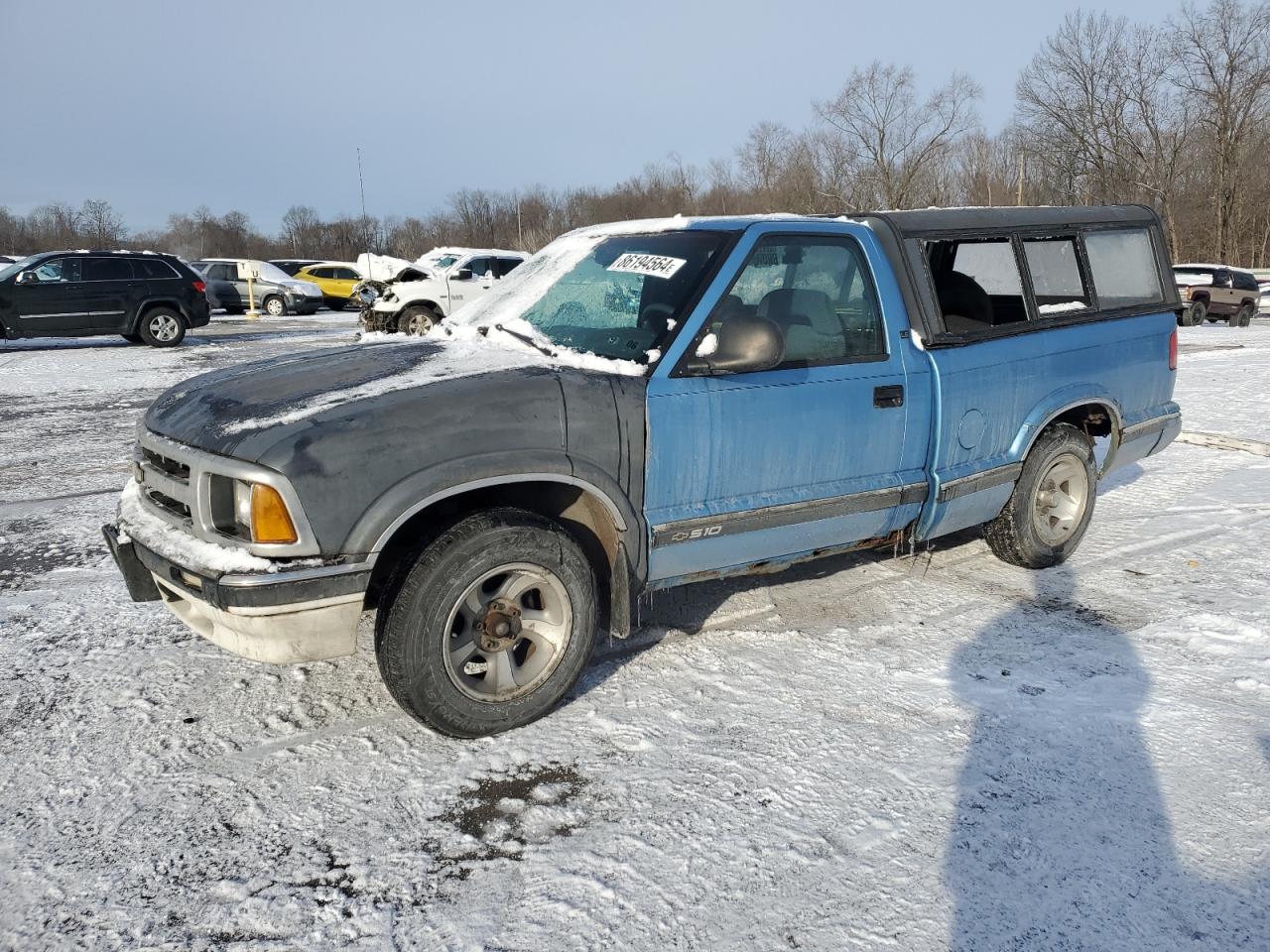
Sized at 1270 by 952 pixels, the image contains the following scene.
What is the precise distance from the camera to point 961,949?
7.61 ft

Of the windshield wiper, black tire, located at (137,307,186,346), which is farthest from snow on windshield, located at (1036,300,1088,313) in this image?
black tire, located at (137,307,186,346)

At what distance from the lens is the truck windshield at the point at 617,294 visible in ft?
12.1

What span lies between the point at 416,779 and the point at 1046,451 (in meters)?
3.56

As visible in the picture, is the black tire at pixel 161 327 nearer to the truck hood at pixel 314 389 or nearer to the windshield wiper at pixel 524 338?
the truck hood at pixel 314 389

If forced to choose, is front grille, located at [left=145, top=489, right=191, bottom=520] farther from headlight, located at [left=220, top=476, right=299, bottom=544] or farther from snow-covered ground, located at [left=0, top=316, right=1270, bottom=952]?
snow-covered ground, located at [left=0, top=316, right=1270, bottom=952]

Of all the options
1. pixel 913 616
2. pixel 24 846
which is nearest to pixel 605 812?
pixel 24 846

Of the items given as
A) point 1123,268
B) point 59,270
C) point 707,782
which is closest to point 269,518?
point 707,782

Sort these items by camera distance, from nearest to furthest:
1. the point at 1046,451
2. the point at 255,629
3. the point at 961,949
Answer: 1. the point at 961,949
2. the point at 255,629
3. the point at 1046,451

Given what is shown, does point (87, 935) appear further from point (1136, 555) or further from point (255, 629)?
point (1136, 555)

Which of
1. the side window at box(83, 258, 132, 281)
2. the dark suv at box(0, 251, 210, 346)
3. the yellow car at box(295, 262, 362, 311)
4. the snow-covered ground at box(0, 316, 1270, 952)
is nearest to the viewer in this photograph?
the snow-covered ground at box(0, 316, 1270, 952)

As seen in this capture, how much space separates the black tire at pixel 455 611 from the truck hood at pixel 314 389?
50 centimetres

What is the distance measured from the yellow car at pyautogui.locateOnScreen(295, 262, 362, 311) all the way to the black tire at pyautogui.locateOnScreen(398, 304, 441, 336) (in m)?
13.3

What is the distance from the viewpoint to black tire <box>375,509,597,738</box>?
3070mm

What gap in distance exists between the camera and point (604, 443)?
11.0 ft
